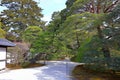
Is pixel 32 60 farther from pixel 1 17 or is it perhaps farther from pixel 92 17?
pixel 1 17

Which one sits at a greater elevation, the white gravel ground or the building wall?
the building wall

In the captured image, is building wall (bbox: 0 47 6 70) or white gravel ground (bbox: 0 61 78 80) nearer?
white gravel ground (bbox: 0 61 78 80)

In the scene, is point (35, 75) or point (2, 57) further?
point (2, 57)

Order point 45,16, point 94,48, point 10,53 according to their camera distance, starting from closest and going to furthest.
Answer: point 94,48 < point 10,53 < point 45,16

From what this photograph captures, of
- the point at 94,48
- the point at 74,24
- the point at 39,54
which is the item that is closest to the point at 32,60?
the point at 39,54

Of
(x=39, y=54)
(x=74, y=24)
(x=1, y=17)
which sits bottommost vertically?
(x=39, y=54)

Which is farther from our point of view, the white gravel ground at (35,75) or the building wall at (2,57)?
the building wall at (2,57)

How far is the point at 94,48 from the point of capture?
40.1 ft

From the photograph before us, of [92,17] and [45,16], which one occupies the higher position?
[45,16]

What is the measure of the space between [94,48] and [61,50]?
25.3 ft

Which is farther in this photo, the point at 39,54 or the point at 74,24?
the point at 39,54

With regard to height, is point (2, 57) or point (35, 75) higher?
point (2, 57)

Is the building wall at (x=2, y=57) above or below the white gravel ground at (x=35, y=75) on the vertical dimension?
above

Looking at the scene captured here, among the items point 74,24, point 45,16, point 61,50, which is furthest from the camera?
point 45,16
